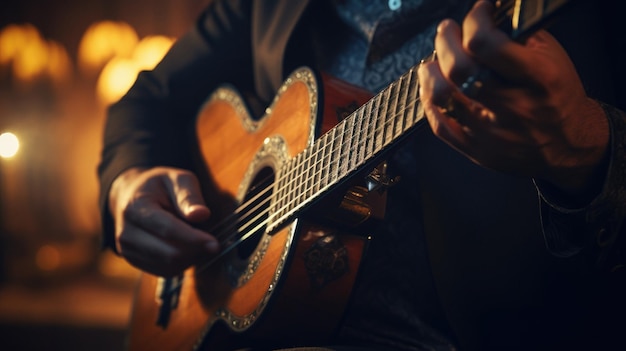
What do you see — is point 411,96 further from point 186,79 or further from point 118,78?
point 118,78

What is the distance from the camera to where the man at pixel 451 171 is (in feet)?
1.90

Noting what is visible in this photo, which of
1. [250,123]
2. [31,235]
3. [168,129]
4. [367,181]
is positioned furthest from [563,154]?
[31,235]

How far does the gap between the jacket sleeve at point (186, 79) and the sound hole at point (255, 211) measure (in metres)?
0.44

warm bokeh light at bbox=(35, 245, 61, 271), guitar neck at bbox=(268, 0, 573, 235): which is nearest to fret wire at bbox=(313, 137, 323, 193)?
guitar neck at bbox=(268, 0, 573, 235)

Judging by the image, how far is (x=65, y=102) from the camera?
17.6ft

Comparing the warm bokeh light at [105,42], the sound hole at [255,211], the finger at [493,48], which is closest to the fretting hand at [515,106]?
the finger at [493,48]

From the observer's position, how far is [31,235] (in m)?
4.80

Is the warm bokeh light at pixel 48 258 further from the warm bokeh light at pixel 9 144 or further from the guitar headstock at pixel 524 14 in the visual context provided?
A: the guitar headstock at pixel 524 14

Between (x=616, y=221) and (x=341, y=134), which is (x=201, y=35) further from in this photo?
(x=616, y=221)

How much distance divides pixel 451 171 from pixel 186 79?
89cm

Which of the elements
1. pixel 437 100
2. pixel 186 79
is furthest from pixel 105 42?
pixel 437 100

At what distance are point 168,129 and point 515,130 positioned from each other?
3.50 feet

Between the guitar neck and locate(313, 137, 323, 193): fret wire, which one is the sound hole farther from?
locate(313, 137, 323, 193): fret wire

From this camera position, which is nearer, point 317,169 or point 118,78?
point 317,169
